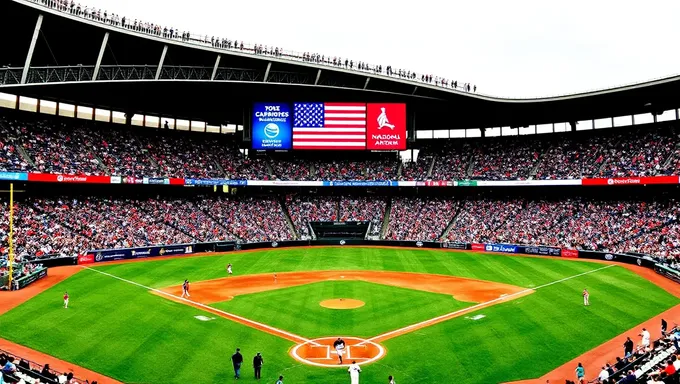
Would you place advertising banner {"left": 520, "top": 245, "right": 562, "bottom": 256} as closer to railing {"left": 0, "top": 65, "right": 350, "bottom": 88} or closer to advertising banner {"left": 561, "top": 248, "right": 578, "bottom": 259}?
advertising banner {"left": 561, "top": 248, "right": 578, "bottom": 259}

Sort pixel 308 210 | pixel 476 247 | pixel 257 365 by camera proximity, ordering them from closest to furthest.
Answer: pixel 257 365, pixel 476 247, pixel 308 210

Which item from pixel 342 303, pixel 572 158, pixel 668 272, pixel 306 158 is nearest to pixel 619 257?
pixel 668 272

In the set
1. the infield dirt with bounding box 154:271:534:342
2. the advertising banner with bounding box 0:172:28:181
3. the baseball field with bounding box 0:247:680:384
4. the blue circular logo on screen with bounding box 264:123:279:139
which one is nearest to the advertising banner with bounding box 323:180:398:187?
the blue circular logo on screen with bounding box 264:123:279:139

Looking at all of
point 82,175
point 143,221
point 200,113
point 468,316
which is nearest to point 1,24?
point 82,175

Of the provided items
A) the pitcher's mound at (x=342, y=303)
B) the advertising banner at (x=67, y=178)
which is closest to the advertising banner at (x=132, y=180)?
the advertising banner at (x=67, y=178)

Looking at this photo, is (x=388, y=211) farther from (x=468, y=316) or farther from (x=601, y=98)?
(x=468, y=316)

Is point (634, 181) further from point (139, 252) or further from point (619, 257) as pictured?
point (139, 252)

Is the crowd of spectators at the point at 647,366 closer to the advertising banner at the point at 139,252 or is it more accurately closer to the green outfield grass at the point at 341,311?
the green outfield grass at the point at 341,311
